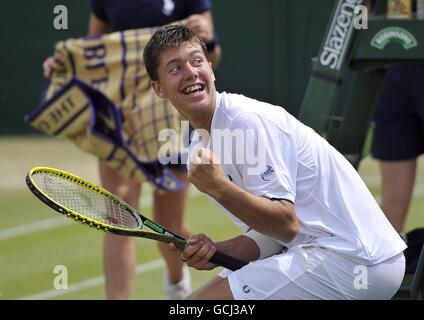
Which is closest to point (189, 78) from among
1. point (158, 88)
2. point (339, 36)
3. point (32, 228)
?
point (158, 88)

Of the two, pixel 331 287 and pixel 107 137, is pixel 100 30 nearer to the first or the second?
pixel 107 137

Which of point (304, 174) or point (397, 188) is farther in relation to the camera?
point (397, 188)

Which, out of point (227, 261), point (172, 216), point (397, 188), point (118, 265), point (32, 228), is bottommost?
point (32, 228)

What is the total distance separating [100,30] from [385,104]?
157 cm

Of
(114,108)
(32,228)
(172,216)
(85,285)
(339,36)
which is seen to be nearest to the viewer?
(339,36)

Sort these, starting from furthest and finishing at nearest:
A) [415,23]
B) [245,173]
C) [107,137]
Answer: [107,137] < [415,23] < [245,173]

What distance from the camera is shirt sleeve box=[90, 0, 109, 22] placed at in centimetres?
588

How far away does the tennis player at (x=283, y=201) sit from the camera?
11.9 ft

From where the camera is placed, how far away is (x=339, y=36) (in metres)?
4.82

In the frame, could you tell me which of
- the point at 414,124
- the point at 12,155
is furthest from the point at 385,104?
the point at 12,155

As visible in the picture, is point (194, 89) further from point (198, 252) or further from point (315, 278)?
point (315, 278)

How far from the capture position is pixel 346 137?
209 inches

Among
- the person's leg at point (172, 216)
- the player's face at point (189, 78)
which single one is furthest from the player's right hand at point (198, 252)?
the person's leg at point (172, 216)

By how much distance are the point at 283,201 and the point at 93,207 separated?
0.73m
